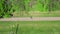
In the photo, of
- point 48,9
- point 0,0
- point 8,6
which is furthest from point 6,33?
point 48,9

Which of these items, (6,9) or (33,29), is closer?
(33,29)

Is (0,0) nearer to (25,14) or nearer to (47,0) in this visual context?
(25,14)

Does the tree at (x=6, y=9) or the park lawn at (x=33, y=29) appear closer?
the park lawn at (x=33, y=29)

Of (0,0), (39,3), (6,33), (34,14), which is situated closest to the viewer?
(6,33)

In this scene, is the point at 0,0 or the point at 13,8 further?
the point at 13,8

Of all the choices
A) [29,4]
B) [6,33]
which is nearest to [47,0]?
[29,4]

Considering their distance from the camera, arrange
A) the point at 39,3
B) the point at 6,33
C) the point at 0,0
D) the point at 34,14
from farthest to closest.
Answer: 1. the point at 39,3
2. the point at 34,14
3. the point at 0,0
4. the point at 6,33

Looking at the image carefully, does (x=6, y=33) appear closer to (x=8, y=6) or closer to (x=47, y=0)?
(x=8, y=6)

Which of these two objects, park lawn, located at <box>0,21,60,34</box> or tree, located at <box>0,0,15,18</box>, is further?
tree, located at <box>0,0,15,18</box>

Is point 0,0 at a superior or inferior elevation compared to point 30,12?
superior

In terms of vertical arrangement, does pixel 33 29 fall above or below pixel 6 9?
above
